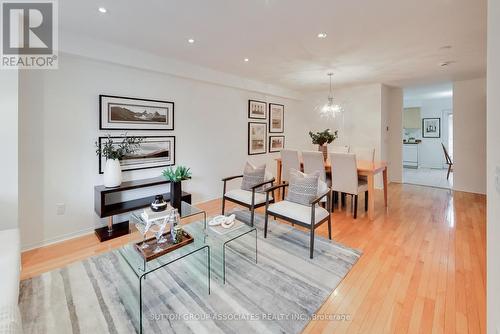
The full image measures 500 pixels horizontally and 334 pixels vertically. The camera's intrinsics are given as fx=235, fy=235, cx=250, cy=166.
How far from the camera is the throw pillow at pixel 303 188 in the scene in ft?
8.96

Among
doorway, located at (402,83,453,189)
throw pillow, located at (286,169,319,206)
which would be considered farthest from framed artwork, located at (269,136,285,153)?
doorway, located at (402,83,453,189)

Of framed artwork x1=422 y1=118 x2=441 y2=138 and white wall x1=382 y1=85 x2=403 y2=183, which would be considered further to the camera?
framed artwork x1=422 y1=118 x2=441 y2=138

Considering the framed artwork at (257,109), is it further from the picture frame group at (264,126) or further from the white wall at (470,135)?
the white wall at (470,135)

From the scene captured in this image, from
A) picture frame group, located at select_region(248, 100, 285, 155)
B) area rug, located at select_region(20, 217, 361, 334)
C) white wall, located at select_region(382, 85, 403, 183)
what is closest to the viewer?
area rug, located at select_region(20, 217, 361, 334)

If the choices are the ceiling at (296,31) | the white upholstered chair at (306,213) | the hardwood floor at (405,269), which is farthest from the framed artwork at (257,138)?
the white upholstered chair at (306,213)

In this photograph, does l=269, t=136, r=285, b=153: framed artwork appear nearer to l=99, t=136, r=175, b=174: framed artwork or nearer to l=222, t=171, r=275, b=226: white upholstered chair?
l=222, t=171, r=275, b=226: white upholstered chair

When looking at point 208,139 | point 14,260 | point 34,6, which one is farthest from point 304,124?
point 14,260

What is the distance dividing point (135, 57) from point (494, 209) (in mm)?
3875

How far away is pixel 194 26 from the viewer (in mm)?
2596

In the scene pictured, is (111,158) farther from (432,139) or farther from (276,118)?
(432,139)

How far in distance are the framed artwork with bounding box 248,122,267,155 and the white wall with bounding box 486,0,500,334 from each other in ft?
13.8

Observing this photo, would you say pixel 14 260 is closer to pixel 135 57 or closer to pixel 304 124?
pixel 135 57

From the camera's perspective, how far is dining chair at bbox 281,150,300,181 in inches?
164

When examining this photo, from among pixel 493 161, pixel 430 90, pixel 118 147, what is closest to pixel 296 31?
pixel 493 161
